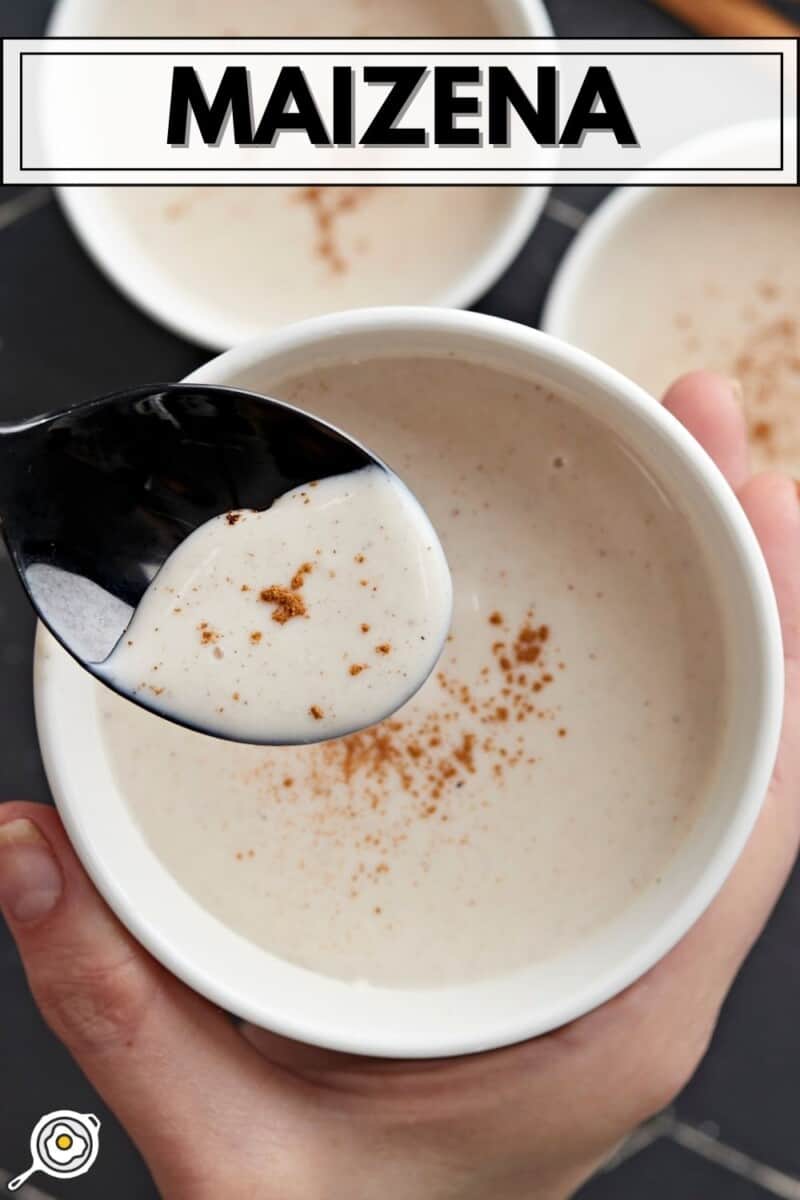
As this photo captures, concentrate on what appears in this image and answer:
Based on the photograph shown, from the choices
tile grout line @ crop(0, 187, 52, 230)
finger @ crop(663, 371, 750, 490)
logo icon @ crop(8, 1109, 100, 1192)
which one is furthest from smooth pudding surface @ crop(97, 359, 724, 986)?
tile grout line @ crop(0, 187, 52, 230)

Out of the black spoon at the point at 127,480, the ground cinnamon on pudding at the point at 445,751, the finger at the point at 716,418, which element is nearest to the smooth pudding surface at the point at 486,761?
the ground cinnamon on pudding at the point at 445,751

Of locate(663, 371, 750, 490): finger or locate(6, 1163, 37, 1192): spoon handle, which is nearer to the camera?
locate(663, 371, 750, 490): finger

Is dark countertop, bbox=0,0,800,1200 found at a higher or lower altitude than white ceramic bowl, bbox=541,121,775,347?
lower

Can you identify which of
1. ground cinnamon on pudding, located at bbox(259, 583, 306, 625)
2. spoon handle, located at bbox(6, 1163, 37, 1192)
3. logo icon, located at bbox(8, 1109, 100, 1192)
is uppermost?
ground cinnamon on pudding, located at bbox(259, 583, 306, 625)

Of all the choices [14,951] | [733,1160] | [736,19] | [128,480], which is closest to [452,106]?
[736,19]

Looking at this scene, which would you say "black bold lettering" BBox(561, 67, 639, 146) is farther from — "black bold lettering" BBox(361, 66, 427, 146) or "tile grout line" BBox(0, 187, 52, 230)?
"tile grout line" BBox(0, 187, 52, 230)

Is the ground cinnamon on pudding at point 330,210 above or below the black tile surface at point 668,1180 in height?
above

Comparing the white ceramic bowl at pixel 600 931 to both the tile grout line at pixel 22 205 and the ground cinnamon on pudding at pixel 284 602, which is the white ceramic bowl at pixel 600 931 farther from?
the tile grout line at pixel 22 205
